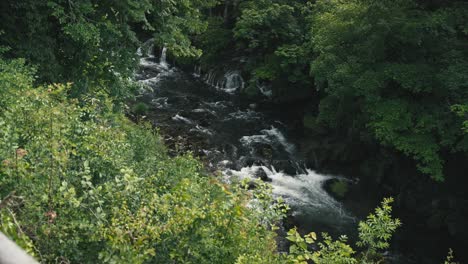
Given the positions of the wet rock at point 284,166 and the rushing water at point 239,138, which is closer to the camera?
the rushing water at point 239,138

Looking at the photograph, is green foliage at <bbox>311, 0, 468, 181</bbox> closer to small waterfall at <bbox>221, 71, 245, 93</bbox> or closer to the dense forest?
the dense forest

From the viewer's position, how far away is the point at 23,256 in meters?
1.85

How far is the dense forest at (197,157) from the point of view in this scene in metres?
4.16

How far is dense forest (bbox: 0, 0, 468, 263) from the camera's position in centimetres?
416

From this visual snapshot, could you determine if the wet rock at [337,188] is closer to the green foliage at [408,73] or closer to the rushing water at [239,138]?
the rushing water at [239,138]

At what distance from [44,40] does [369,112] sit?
11.5 meters

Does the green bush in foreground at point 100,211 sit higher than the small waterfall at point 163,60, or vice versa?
the green bush in foreground at point 100,211

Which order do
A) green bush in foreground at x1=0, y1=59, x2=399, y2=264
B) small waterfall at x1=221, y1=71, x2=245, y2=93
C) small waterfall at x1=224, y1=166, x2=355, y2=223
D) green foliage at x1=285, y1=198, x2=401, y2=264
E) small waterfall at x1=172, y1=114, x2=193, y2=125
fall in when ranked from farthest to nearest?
1. small waterfall at x1=221, y1=71, x2=245, y2=93
2. small waterfall at x1=172, y1=114, x2=193, y2=125
3. small waterfall at x1=224, y1=166, x2=355, y2=223
4. green foliage at x1=285, y1=198, x2=401, y2=264
5. green bush in foreground at x1=0, y1=59, x2=399, y2=264

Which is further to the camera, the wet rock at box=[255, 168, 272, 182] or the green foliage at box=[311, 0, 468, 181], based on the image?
the wet rock at box=[255, 168, 272, 182]

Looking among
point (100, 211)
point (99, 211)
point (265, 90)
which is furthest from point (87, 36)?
point (265, 90)

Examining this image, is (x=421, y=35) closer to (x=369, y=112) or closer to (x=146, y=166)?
(x=369, y=112)

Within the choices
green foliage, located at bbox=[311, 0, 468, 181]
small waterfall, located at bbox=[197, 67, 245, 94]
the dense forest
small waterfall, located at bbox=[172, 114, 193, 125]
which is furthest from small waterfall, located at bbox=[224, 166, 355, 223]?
small waterfall, located at bbox=[197, 67, 245, 94]

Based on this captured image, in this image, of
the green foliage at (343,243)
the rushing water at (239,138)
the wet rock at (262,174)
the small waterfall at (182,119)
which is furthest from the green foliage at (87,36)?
the small waterfall at (182,119)

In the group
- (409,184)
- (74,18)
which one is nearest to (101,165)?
(74,18)
